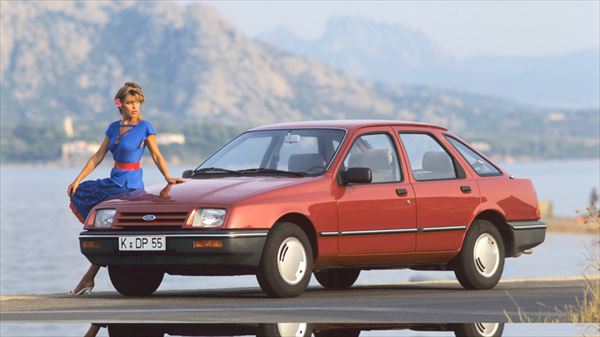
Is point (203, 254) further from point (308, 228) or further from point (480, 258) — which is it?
point (480, 258)

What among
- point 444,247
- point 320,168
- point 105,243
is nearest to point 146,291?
point 105,243

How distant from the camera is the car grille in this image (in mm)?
13375

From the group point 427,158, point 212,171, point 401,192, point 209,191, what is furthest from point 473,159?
point 209,191

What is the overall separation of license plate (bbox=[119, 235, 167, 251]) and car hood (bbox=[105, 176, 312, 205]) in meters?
0.38

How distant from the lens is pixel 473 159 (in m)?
16.0

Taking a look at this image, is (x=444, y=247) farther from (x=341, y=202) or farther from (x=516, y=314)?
(x=516, y=314)

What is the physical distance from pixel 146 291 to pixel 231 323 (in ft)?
10.8

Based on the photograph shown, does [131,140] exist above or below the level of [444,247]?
above

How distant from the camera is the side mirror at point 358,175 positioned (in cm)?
1412

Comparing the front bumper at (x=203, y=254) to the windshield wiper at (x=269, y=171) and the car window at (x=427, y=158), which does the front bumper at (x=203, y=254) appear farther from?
the car window at (x=427, y=158)

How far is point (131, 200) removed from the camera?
13875 millimetres

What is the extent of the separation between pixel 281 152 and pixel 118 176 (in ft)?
5.12

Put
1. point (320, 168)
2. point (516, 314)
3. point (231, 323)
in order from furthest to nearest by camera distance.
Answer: point (320, 168) < point (516, 314) < point (231, 323)

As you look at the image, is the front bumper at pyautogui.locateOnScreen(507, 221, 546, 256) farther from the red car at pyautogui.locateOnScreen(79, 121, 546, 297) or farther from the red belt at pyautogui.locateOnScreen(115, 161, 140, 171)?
the red belt at pyautogui.locateOnScreen(115, 161, 140, 171)
